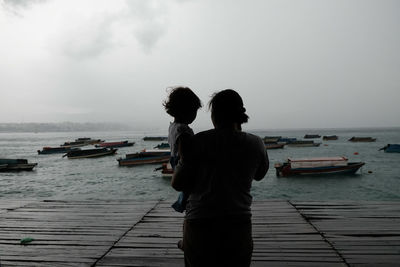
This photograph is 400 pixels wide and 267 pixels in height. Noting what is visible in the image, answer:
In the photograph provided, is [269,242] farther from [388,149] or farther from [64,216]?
[388,149]

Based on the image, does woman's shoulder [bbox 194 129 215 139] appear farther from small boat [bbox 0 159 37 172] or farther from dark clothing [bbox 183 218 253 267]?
small boat [bbox 0 159 37 172]

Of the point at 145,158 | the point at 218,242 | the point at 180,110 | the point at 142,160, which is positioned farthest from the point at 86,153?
the point at 218,242

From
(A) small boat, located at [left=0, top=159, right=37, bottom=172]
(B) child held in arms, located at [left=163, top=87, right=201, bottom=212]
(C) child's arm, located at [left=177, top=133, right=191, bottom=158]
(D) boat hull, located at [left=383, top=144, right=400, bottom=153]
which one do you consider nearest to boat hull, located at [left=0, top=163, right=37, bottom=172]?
(A) small boat, located at [left=0, top=159, right=37, bottom=172]

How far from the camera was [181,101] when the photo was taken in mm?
1744

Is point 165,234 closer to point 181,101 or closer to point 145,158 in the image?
point 181,101

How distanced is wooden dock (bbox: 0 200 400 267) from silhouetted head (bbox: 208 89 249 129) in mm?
2389

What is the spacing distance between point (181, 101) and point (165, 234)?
303 centimetres

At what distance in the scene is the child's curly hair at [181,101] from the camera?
1739mm

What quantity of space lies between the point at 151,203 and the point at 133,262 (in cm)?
260

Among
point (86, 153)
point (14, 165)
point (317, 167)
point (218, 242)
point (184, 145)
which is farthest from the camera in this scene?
point (86, 153)

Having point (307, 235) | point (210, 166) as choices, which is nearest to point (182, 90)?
point (210, 166)

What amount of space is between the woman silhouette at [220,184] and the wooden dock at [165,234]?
1.87 metres

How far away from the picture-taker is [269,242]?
12.2 feet

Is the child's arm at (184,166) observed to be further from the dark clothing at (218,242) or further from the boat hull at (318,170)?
the boat hull at (318,170)
